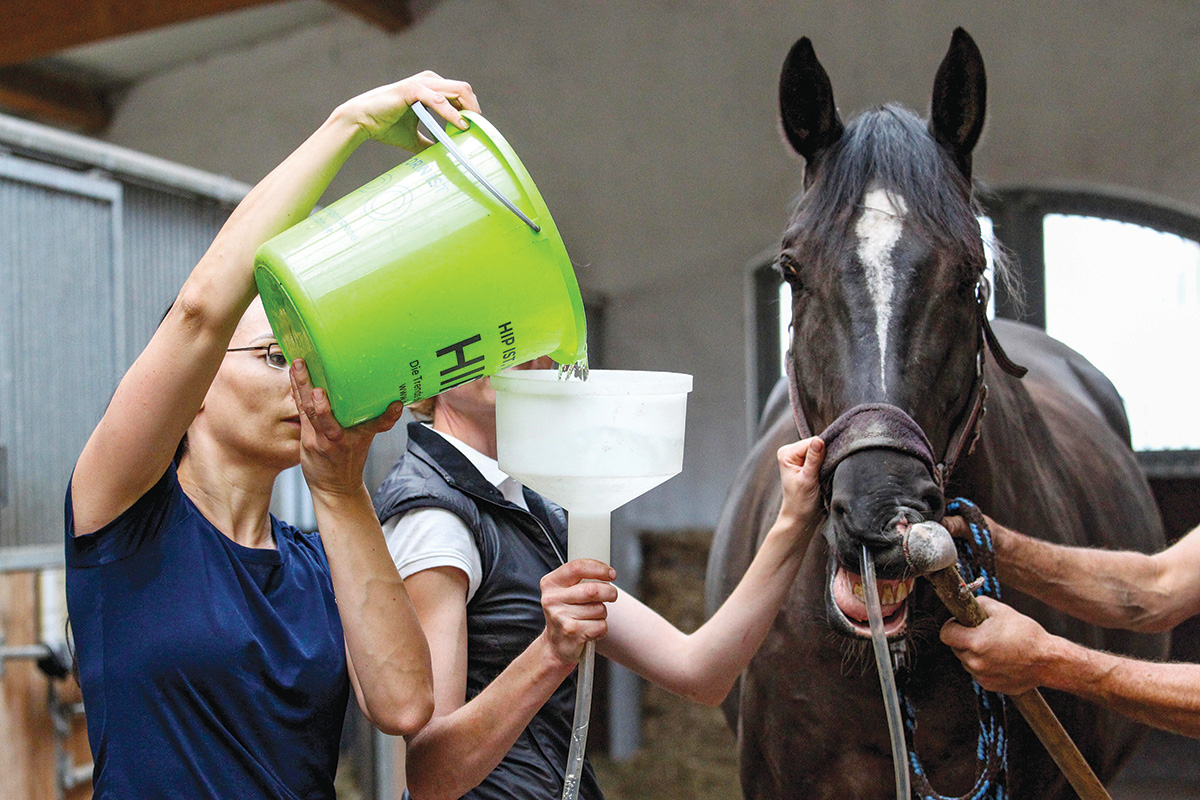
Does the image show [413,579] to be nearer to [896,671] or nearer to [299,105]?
[896,671]

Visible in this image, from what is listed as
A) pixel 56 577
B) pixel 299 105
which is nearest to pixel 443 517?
pixel 56 577

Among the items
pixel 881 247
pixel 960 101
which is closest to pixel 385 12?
pixel 960 101

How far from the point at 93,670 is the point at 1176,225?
5102mm

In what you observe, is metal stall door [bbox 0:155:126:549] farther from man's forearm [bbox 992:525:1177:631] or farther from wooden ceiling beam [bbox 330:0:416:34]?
wooden ceiling beam [bbox 330:0:416:34]

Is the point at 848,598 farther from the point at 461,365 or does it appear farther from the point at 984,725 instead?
the point at 461,365

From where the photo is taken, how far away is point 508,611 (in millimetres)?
1213

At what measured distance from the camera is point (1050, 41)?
5035 millimetres

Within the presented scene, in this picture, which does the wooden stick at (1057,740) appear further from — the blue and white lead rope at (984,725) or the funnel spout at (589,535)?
the funnel spout at (589,535)

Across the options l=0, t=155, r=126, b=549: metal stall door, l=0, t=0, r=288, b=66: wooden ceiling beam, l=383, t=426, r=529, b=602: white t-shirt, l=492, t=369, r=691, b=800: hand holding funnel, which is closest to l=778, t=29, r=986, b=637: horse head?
l=492, t=369, r=691, b=800: hand holding funnel

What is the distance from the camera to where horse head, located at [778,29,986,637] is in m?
1.21

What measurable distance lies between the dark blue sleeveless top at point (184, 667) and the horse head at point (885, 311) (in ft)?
2.12

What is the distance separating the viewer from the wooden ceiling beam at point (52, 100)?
7.24 m

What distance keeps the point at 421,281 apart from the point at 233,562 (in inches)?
18.1

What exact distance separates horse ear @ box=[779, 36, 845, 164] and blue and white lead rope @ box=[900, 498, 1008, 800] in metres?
0.61
